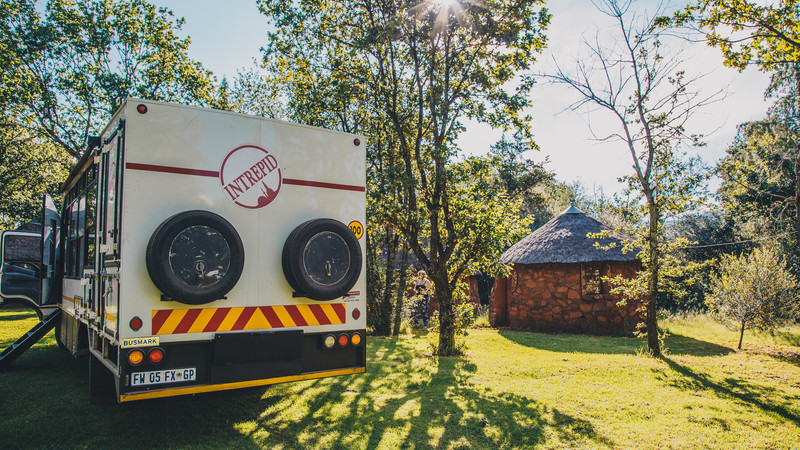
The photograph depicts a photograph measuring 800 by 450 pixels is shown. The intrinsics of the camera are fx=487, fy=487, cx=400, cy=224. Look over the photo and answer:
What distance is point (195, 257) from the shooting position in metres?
4.35

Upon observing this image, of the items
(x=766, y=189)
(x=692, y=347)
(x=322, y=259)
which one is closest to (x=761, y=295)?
(x=692, y=347)

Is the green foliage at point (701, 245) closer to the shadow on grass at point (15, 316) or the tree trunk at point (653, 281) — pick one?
the tree trunk at point (653, 281)

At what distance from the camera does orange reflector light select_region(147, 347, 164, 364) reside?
425 cm

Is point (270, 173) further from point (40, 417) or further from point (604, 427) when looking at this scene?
point (604, 427)

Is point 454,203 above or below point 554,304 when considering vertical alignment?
above

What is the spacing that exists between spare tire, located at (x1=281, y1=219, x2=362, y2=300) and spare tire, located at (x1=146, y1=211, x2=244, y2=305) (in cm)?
52

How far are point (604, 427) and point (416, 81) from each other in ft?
26.8

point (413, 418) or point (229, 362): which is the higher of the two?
point (229, 362)

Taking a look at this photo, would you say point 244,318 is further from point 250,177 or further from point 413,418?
point 413,418

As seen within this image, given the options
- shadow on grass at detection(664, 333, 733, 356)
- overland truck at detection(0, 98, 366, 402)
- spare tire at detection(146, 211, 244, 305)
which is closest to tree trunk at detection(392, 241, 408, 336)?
shadow on grass at detection(664, 333, 733, 356)

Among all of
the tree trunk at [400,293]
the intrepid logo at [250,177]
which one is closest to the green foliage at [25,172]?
the tree trunk at [400,293]

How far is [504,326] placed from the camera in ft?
59.5

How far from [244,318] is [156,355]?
805mm

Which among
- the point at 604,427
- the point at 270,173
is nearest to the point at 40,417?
the point at 270,173
